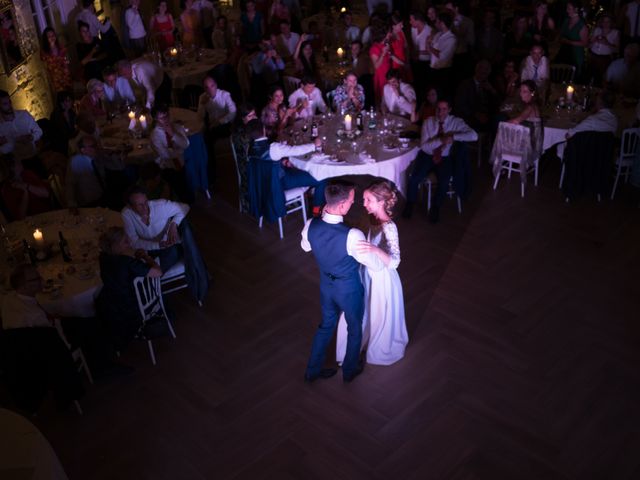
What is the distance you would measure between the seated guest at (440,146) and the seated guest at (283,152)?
1.00m

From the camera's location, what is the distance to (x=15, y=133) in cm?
733

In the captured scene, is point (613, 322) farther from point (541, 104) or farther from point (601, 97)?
point (541, 104)

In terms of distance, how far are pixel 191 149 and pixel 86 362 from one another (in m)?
2.89

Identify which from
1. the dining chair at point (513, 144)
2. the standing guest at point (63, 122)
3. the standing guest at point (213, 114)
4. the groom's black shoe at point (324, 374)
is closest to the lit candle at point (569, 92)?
the dining chair at point (513, 144)

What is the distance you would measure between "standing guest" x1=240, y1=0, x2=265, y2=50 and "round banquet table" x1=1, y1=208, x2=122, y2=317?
5084 millimetres

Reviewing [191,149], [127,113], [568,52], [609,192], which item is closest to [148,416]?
[191,149]

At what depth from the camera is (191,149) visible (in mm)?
7391

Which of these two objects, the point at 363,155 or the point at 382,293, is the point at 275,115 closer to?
the point at 363,155

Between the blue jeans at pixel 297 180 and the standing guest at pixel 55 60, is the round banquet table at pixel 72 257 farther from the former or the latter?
the standing guest at pixel 55 60

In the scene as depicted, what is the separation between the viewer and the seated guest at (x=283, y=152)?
255 inches

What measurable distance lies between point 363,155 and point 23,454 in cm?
413

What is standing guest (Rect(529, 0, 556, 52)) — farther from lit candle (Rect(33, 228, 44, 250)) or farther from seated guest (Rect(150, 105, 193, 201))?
lit candle (Rect(33, 228, 44, 250))

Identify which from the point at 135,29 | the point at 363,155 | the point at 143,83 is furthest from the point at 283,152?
the point at 135,29

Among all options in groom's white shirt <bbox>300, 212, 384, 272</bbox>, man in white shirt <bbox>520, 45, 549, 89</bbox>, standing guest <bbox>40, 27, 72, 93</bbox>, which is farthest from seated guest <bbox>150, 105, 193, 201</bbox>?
man in white shirt <bbox>520, 45, 549, 89</bbox>
